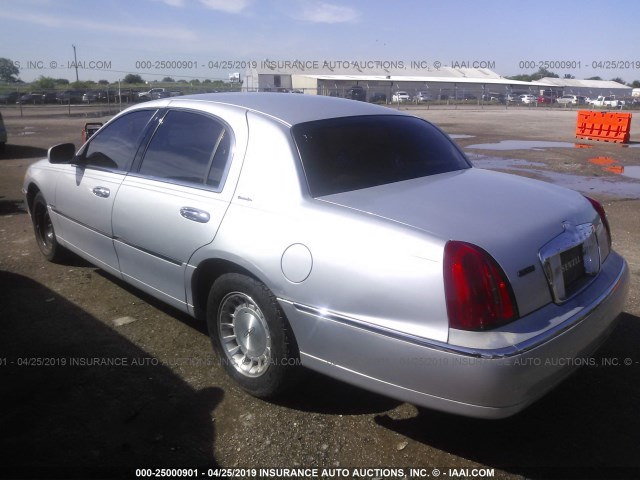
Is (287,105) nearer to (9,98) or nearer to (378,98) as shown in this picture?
(9,98)

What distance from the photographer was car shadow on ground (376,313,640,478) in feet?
8.63

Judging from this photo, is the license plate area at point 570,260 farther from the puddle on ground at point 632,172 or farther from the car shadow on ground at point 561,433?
the puddle on ground at point 632,172

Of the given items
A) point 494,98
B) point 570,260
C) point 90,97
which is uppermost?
point 494,98

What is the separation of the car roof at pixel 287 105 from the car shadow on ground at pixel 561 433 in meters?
1.84

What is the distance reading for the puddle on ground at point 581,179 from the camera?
9.66 meters

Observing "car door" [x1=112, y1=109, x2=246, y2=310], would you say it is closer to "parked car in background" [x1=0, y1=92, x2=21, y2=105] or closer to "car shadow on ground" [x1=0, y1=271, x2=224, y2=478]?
"car shadow on ground" [x1=0, y1=271, x2=224, y2=478]

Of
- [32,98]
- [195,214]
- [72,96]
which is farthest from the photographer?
[72,96]

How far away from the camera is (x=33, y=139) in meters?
17.9

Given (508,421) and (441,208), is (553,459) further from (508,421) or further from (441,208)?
(441,208)

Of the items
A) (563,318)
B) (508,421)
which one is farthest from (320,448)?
(563,318)

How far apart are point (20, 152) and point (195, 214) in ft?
43.9

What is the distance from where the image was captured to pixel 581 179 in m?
11.0

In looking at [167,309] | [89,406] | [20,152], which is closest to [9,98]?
[20,152]

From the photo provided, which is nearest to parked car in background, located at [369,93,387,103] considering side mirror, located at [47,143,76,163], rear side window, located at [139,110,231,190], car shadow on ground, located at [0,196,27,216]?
car shadow on ground, located at [0,196,27,216]
